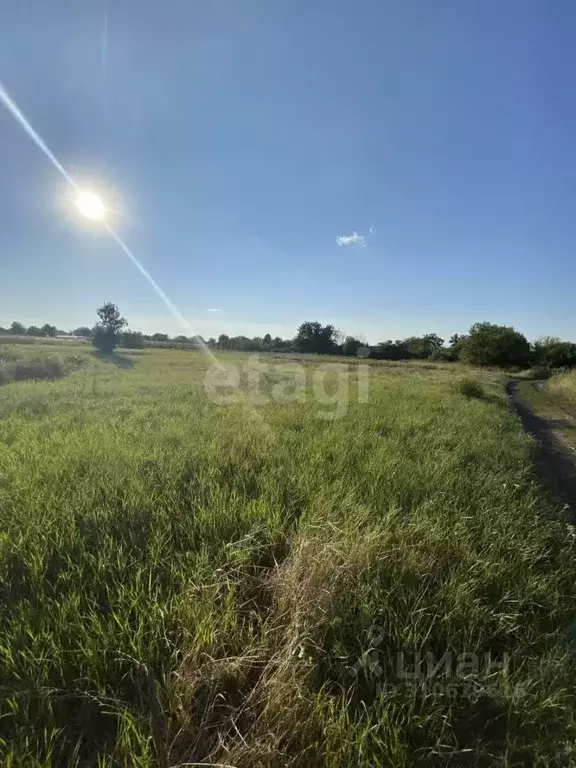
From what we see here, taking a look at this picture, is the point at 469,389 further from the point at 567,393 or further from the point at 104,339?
the point at 104,339

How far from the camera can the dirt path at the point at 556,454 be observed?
17.7 ft

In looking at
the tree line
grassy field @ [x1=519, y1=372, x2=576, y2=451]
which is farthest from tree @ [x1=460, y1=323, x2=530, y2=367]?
grassy field @ [x1=519, y1=372, x2=576, y2=451]

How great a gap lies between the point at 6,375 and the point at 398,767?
18889 millimetres

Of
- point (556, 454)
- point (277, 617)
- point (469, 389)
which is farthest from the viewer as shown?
point (469, 389)

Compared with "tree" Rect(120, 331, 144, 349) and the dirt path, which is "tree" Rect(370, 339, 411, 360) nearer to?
"tree" Rect(120, 331, 144, 349)

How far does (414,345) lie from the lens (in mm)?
62906

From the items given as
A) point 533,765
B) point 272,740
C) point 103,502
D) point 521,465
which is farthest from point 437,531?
point 521,465

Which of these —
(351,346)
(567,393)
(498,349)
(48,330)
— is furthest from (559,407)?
(48,330)

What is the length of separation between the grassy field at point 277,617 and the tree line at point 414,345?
135ft

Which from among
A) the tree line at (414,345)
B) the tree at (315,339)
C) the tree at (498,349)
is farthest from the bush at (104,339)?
the tree at (498,349)

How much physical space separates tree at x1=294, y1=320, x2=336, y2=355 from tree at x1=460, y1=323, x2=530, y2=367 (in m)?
21.8

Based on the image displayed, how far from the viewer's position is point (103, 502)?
3131 mm

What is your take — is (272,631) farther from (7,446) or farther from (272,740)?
(7,446)

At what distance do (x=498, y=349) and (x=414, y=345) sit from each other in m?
16.7
